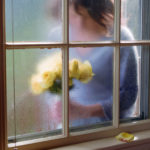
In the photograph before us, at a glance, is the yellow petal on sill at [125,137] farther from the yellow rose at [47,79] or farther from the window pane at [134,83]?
the yellow rose at [47,79]

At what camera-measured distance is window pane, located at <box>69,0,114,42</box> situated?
1458mm

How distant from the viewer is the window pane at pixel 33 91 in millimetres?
1332

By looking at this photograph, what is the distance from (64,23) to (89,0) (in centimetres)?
19

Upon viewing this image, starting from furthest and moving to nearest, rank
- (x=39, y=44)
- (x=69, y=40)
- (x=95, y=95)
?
(x=95, y=95), (x=69, y=40), (x=39, y=44)

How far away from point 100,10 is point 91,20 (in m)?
0.07

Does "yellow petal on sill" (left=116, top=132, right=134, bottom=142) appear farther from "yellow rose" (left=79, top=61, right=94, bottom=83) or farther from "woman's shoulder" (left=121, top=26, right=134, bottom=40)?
"woman's shoulder" (left=121, top=26, right=134, bottom=40)

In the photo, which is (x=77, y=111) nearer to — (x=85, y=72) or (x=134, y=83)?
(x=85, y=72)

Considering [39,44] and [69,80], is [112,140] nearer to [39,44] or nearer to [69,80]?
[69,80]

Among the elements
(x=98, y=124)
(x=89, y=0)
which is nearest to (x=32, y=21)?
(x=89, y=0)

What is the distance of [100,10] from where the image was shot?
1525mm

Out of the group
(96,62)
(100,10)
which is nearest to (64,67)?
(96,62)

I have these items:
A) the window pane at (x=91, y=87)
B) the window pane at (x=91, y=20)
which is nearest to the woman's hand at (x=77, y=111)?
the window pane at (x=91, y=87)

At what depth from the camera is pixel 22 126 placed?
1.38m

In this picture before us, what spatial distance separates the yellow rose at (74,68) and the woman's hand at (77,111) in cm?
12
